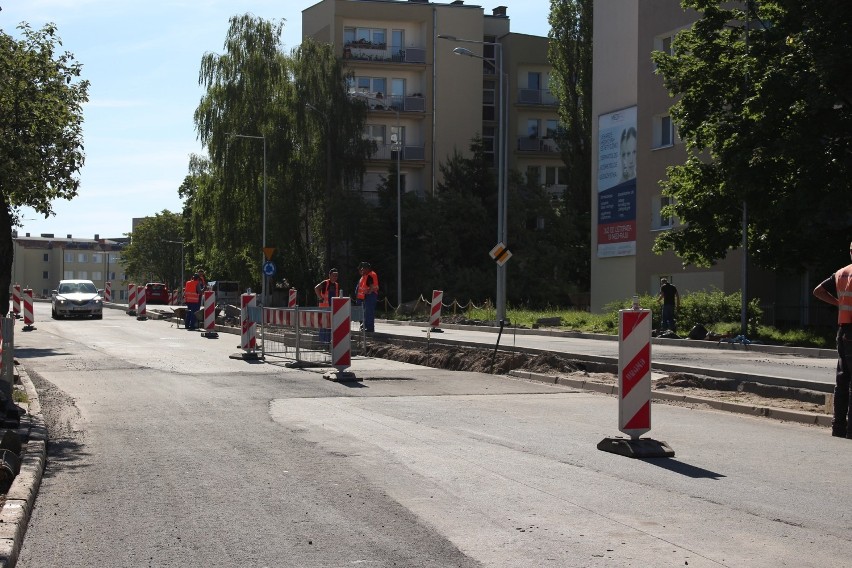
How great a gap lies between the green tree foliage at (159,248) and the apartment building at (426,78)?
49.7 metres

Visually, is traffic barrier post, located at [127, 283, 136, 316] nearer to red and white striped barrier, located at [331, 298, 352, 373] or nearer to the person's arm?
red and white striped barrier, located at [331, 298, 352, 373]

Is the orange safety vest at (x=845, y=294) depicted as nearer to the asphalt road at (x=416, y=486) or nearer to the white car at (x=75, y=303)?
the asphalt road at (x=416, y=486)

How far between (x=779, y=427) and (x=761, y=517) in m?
5.18

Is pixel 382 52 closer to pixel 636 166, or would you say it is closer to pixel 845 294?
pixel 636 166

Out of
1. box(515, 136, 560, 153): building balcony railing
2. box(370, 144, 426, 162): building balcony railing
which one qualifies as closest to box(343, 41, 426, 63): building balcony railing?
box(370, 144, 426, 162): building balcony railing

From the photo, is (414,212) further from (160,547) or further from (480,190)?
(160,547)

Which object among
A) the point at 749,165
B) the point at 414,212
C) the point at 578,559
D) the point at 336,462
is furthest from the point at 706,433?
the point at 414,212

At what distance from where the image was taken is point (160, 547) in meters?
5.90

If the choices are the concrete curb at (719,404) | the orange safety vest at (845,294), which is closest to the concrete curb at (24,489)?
the orange safety vest at (845,294)

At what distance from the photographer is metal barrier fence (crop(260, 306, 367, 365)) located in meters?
19.0

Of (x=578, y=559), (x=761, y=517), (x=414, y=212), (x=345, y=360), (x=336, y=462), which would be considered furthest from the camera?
(x=414, y=212)

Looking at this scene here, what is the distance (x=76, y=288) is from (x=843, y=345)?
40255 mm

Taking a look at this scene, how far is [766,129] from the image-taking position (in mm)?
27703

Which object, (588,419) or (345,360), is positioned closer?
(588,419)
